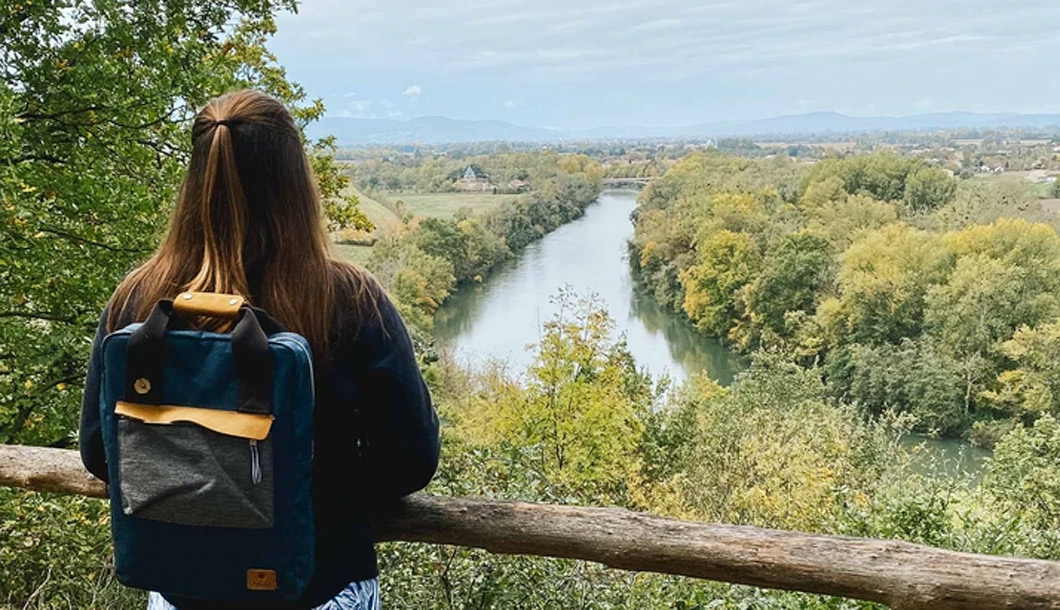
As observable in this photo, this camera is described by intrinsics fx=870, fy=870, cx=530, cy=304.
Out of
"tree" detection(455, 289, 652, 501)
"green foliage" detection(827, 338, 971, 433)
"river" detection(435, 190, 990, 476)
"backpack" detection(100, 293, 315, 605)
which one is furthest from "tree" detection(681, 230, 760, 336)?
"backpack" detection(100, 293, 315, 605)

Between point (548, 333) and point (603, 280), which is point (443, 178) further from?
point (548, 333)

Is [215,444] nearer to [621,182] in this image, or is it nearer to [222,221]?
[222,221]

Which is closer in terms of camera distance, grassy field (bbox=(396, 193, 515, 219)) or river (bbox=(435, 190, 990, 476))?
river (bbox=(435, 190, 990, 476))

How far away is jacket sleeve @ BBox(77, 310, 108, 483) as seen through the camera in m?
1.43

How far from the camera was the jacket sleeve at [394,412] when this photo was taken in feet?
4.66

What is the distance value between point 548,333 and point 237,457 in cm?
1617

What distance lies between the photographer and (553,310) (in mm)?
25766

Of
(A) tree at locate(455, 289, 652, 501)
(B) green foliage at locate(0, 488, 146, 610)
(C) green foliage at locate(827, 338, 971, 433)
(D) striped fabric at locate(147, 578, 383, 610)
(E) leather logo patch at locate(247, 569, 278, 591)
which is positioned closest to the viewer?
(E) leather logo patch at locate(247, 569, 278, 591)

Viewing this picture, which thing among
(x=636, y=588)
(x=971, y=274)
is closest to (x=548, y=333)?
(x=636, y=588)

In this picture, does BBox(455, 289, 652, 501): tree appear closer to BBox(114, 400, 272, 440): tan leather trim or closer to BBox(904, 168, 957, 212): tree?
BBox(114, 400, 272, 440): tan leather trim

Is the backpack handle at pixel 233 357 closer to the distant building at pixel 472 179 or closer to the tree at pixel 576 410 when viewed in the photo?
the tree at pixel 576 410

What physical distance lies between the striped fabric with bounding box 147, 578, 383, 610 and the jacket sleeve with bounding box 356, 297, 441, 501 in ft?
0.56

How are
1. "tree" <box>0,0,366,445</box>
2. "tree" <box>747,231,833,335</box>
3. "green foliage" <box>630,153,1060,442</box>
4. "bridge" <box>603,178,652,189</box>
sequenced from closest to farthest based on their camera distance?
1. "tree" <box>0,0,366,445</box>
2. "green foliage" <box>630,153,1060,442</box>
3. "tree" <box>747,231,833,335</box>
4. "bridge" <box>603,178,652,189</box>

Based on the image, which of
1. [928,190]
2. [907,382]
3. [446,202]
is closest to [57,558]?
[907,382]
